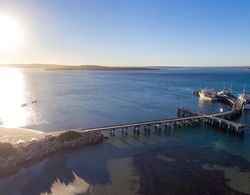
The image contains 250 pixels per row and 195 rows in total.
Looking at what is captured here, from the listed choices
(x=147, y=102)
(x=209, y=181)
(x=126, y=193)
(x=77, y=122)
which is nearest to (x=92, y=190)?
(x=126, y=193)

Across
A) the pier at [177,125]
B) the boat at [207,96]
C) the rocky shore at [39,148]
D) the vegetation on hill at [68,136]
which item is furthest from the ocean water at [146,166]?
the boat at [207,96]

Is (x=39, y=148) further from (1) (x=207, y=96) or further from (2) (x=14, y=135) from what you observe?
(1) (x=207, y=96)

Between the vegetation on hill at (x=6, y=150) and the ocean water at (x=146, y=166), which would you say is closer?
the ocean water at (x=146, y=166)

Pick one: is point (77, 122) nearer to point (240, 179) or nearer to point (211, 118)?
point (211, 118)

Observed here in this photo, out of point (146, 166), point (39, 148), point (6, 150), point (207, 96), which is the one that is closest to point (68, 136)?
point (39, 148)

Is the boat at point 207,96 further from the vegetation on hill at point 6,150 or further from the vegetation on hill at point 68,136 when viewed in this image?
the vegetation on hill at point 6,150

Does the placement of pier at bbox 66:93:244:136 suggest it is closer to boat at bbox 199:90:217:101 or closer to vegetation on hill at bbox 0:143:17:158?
vegetation on hill at bbox 0:143:17:158
